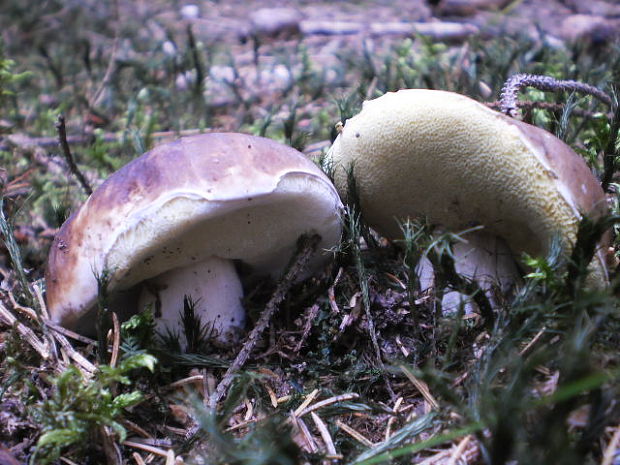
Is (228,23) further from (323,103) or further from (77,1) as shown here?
(323,103)

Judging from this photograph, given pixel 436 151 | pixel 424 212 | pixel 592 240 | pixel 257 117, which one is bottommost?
pixel 257 117

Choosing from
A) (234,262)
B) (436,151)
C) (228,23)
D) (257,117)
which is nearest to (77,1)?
(228,23)

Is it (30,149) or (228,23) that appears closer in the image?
(30,149)

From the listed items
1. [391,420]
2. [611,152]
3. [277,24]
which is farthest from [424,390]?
[277,24]

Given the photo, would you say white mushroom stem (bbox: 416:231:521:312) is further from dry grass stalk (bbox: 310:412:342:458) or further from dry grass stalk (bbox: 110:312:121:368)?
dry grass stalk (bbox: 110:312:121:368)

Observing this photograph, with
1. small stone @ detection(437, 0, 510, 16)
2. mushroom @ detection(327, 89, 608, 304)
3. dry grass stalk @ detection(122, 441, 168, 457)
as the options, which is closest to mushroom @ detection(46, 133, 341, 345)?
mushroom @ detection(327, 89, 608, 304)

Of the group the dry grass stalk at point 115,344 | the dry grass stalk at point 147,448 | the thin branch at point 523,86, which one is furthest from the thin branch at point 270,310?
the thin branch at point 523,86
